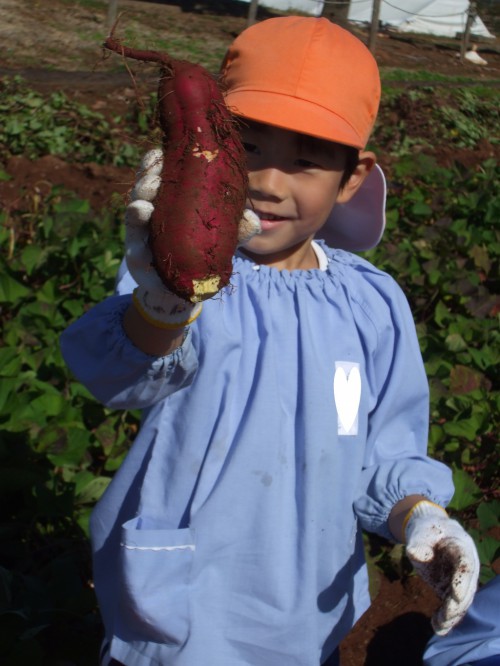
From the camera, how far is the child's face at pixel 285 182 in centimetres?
159

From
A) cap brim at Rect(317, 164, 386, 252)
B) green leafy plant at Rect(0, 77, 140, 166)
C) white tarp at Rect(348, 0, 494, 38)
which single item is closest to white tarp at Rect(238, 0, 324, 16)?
white tarp at Rect(348, 0, 494, 38)

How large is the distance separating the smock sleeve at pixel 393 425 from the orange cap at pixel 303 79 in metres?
0.39

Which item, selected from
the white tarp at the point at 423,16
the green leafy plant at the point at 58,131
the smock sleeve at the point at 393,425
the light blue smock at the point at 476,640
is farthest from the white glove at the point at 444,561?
the white tarp at the point at 423,16

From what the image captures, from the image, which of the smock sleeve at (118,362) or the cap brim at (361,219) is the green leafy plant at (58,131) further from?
the smock sleeve at (118,362)

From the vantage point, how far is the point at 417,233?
471 cm

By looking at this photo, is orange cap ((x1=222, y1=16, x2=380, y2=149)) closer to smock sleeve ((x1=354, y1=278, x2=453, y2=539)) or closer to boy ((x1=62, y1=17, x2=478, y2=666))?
boy ((x1=62, y1=17, x2=478, y2=666))

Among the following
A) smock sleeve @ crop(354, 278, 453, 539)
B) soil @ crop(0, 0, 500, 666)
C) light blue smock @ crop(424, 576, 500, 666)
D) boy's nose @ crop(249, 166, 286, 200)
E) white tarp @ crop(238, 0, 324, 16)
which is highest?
boy's nose @ crop(249, 166, 286, 200)

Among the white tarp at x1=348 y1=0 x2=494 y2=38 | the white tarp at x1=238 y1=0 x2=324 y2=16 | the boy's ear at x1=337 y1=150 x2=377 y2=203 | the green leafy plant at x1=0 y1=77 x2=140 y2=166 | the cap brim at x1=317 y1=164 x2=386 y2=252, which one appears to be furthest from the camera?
the white tarp at x1=348 y1=0 x2=494 y2=38

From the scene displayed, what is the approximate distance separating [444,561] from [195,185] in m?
0.75

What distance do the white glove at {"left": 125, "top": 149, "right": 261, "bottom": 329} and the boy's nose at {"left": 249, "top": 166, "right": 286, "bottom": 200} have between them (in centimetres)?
26

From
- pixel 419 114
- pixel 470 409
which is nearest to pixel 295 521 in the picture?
pixel 470 409

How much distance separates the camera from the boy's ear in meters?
1.80

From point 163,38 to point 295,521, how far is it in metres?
9.26

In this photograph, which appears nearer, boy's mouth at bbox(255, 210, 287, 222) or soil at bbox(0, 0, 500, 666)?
boy's mouth at bbox(255, 210, 287, 222)
